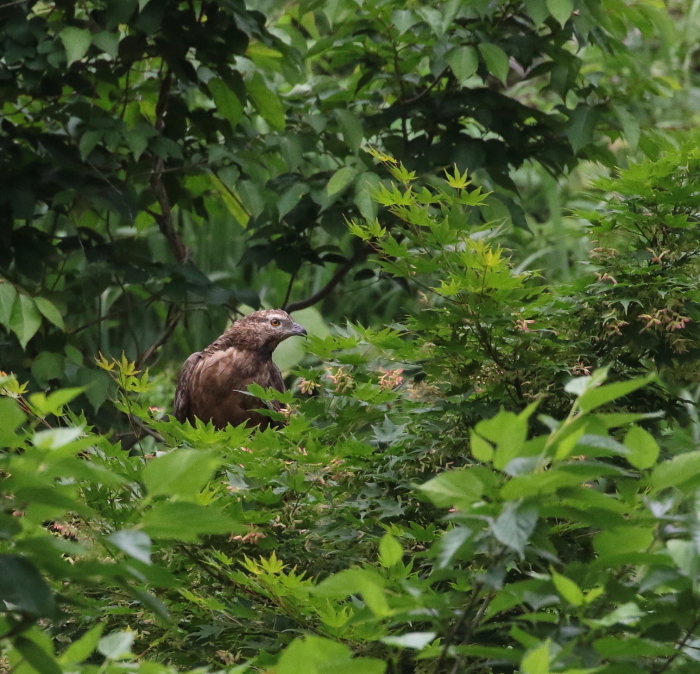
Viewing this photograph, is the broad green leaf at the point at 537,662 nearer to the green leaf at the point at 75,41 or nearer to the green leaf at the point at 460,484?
the green leaf at the point at 460,484

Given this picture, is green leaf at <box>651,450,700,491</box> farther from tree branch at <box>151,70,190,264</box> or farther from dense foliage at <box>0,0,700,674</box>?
tree branch at <box>151,70,190,264</box>

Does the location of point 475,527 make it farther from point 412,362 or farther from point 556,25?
point 556,25

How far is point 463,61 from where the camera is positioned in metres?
3.02

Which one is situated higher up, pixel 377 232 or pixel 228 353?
pixel 377 232

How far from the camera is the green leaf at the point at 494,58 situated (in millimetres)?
3000

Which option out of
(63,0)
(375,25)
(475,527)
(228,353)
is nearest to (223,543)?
(475,527)

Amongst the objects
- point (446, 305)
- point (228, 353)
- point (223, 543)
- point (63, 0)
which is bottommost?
point (228, 353)

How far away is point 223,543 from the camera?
1.83 m

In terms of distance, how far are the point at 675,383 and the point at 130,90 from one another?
245 cm

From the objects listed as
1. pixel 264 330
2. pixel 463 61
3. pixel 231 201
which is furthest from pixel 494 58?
pixel 231 201

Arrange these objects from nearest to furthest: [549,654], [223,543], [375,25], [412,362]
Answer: [549,654] → [223,543] → [412,362] → [375,25]

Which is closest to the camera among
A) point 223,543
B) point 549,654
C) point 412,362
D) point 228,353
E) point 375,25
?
point 549,654

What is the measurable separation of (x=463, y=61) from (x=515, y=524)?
2316 millimetres

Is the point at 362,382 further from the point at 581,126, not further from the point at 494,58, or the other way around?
the point at 581,126
